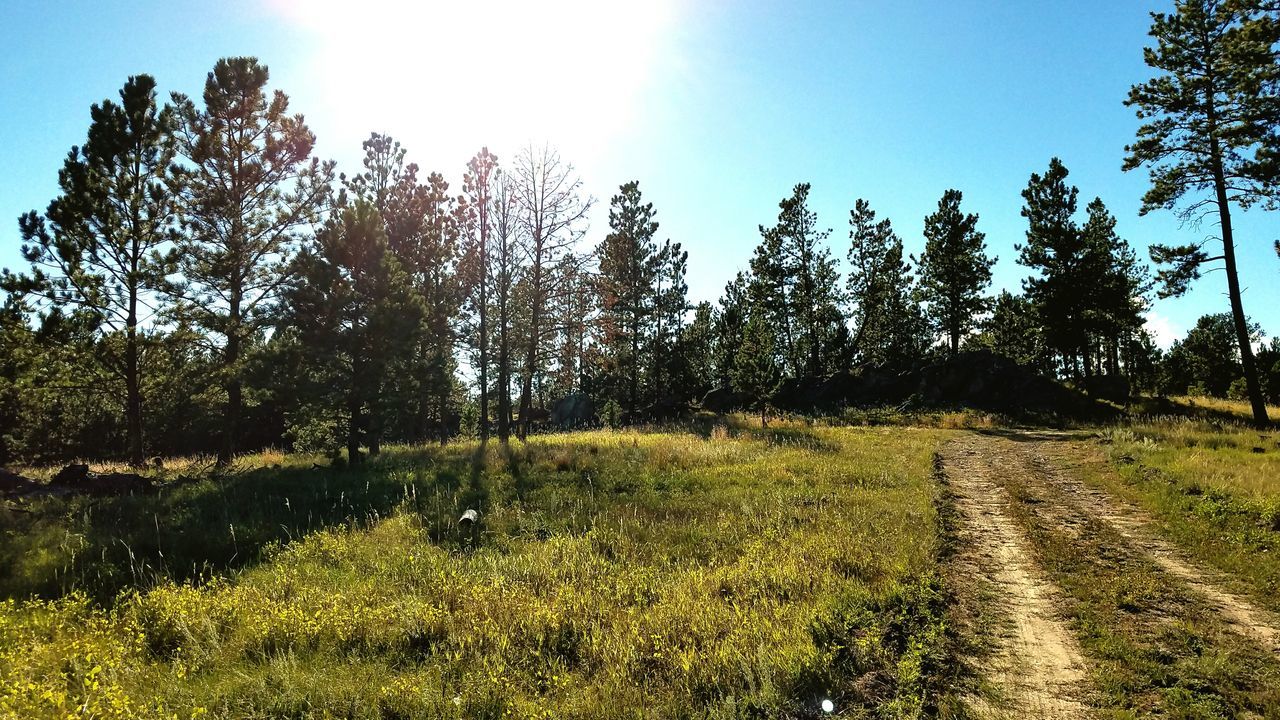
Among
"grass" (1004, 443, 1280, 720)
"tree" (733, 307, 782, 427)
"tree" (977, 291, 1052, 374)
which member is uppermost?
"tree" (977, 291, 1052, 374)

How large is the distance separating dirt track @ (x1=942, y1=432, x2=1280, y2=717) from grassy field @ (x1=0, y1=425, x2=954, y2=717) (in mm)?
522

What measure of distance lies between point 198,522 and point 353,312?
27.0 feet

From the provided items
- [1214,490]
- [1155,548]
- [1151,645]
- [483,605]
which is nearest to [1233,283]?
[1214,490]

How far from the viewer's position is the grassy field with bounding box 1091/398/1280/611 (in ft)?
24.1

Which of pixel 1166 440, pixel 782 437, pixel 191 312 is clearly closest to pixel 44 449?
pixel 191 312

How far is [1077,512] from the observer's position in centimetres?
1003

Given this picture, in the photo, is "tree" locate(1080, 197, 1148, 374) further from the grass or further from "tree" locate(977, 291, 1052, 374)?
the grass

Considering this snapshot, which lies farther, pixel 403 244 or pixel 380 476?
pixel 403 244

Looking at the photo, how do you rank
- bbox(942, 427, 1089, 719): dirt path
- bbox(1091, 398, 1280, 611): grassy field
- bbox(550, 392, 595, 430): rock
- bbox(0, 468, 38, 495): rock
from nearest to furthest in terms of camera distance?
1. bbox(942, 427, 1089, 719): dirt path
2. bbox(1091, 398, 1280, 611): grassy field
3. bbox(0, 468, 38, 495): rock
4. bbox(550, 392, 595, 430): rock

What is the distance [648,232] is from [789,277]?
12.3 m

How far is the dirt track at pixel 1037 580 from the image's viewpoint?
4.45 metres

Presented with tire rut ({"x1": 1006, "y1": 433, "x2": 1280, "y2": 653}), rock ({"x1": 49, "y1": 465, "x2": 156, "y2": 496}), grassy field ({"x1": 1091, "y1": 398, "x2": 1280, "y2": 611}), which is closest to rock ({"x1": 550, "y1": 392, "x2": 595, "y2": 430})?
rock ({"x1": 49, "y1": 465, "x2": 156, "y2": 496})

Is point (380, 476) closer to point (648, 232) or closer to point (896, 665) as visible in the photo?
point (896, 665)

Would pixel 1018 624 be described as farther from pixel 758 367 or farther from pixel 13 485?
pixel 758 367
